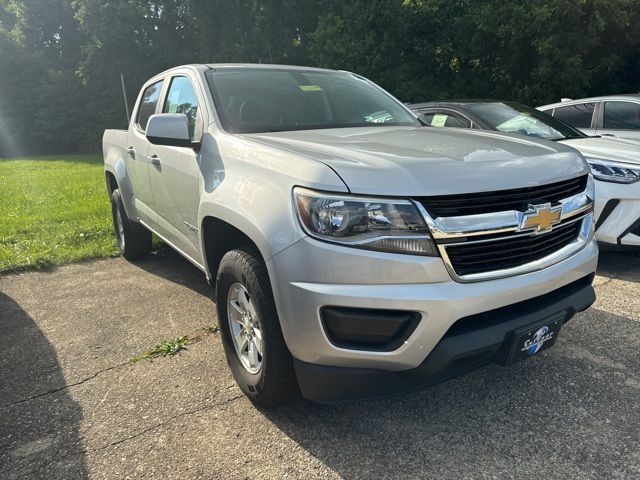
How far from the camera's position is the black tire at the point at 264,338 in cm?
227

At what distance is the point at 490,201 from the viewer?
6.90 ft

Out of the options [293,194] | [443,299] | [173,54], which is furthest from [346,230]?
[173,54]

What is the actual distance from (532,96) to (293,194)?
14.5 metres

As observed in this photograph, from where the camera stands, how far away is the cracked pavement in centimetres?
221

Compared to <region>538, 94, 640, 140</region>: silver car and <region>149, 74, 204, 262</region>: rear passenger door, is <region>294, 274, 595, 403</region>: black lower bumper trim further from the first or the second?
<region>538, 94, 640, 140</region>: silver car

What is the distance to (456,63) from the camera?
60.0ft

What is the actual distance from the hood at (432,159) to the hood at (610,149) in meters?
2.21

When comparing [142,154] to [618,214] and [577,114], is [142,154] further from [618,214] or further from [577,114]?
[577,114]

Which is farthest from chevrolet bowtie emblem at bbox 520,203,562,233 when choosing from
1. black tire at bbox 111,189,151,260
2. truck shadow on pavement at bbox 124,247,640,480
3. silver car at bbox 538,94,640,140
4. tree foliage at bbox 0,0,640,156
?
tree foliage at bbox 0,0,640,156

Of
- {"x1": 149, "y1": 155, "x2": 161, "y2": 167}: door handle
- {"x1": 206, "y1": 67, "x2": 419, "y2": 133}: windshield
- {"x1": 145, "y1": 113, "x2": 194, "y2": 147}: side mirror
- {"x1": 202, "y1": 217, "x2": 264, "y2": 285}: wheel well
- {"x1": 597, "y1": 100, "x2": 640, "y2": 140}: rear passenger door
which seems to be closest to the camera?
{"x1": 202, "y1": 217, "x2": 264, "y2": 285}: wheel well

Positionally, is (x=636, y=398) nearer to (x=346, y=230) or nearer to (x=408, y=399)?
(x=408, y=399)

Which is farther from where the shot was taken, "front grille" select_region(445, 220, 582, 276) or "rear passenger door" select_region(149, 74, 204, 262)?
"rear passenger door" select_region(149, 74, 204, 262)

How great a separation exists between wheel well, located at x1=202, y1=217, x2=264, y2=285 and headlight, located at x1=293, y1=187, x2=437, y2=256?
0.70 m

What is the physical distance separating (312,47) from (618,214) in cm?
1792
